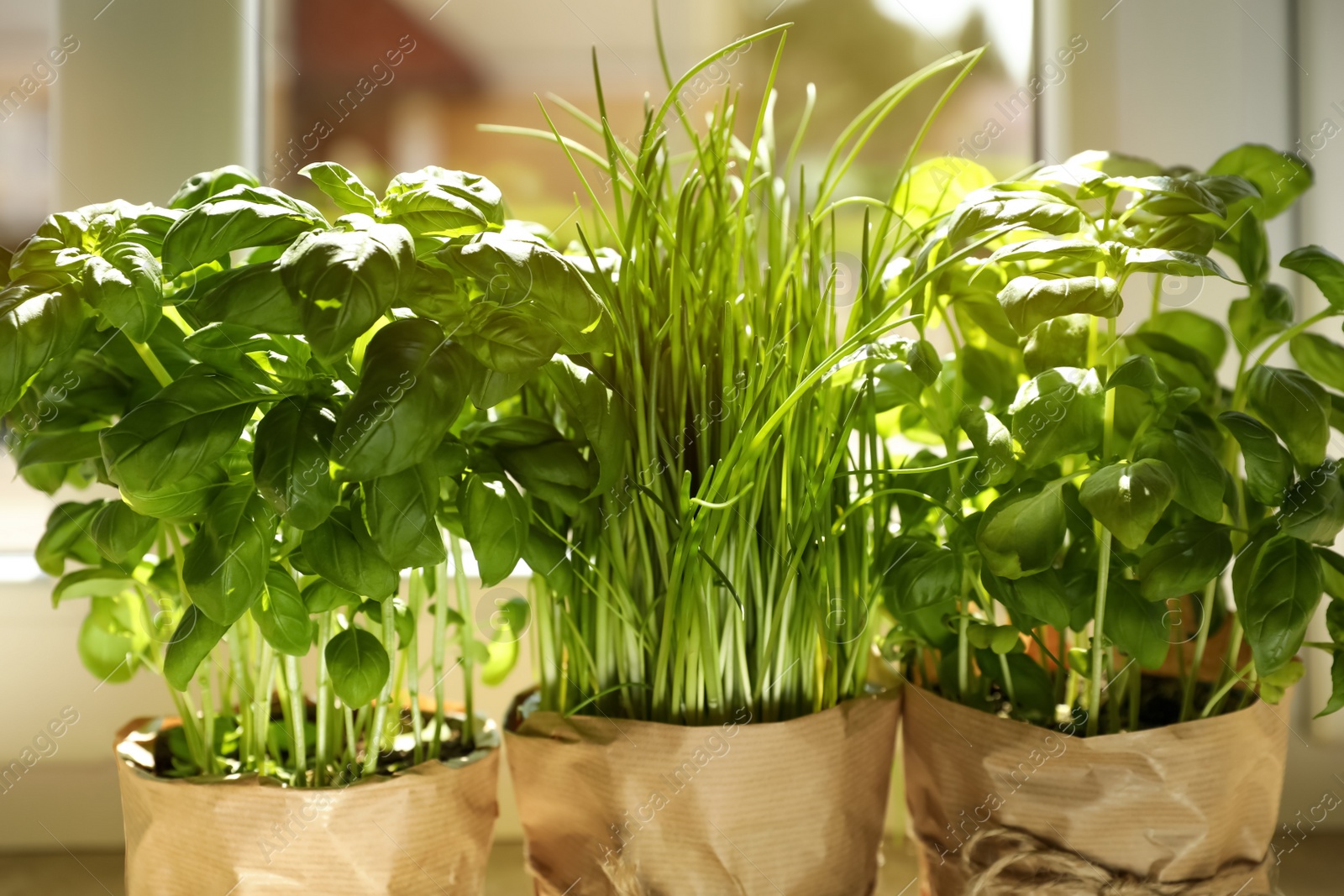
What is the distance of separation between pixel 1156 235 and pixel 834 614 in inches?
12.8

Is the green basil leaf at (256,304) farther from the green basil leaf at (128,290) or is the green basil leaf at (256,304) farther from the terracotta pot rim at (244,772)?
the terracotta pot rim at (244,772)

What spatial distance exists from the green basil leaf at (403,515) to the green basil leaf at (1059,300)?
33 cm

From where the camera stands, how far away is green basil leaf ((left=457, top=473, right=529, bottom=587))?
0.56 meters

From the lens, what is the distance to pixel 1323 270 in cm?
60

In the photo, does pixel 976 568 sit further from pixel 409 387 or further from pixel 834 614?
pixel 409 387

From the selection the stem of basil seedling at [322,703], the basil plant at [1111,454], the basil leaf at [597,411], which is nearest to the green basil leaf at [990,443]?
the basil plant at [1111,454]

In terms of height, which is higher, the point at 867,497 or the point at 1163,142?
the point at 1163,142

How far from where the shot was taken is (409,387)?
45 centimetres

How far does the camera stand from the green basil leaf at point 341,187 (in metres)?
0.55

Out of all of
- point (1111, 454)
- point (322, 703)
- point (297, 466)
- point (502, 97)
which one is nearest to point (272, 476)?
point (297, 466)

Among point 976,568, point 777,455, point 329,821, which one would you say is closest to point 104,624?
point 329,821

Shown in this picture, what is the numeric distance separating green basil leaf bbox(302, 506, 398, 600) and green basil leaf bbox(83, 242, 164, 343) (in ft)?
0.45

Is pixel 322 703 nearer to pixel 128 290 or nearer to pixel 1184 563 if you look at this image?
pixel 128 290

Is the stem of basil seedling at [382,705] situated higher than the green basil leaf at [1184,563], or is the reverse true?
the green basil leaf at [1184,563]
